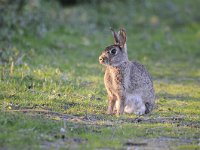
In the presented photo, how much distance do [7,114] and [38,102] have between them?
5.66 feet

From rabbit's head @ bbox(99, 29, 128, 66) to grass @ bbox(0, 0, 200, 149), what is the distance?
2.77 feet

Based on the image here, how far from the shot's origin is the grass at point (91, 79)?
8523 mm

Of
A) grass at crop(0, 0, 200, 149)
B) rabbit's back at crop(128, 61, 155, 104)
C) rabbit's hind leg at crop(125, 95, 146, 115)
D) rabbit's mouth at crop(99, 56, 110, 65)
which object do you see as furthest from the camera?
rabbit's back at crop(128, 61, 155, 104)

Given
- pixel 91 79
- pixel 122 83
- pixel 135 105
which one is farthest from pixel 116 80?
pixel 91 79

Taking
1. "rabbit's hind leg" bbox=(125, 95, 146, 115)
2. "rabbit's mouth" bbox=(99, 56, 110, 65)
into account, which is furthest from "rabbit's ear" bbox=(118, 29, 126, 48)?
"rabbit's hind leg" bbox=(125, 95, 146, 115)

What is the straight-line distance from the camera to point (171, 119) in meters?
10.3

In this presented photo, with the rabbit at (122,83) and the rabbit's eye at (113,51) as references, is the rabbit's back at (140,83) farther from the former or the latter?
the rabbit's eye at (113,51)

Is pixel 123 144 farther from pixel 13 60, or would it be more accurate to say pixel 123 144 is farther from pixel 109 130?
pixel 13 60

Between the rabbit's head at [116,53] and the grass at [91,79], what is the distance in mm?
843

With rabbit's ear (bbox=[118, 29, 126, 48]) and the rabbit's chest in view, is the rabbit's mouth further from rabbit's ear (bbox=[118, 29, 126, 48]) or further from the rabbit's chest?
rabbit's ear (bbox=[118, 29, 126, 48])

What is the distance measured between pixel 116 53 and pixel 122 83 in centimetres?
50

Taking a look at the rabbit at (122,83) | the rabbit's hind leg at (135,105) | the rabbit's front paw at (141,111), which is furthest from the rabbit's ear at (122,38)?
the rabbit's front paw at (141,111)

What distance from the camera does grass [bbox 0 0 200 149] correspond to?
8.52 meters

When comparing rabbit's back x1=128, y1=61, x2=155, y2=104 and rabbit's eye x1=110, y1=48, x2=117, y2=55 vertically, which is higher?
rabbit's eye x1=110, y1=48, x2=117, y2=55
